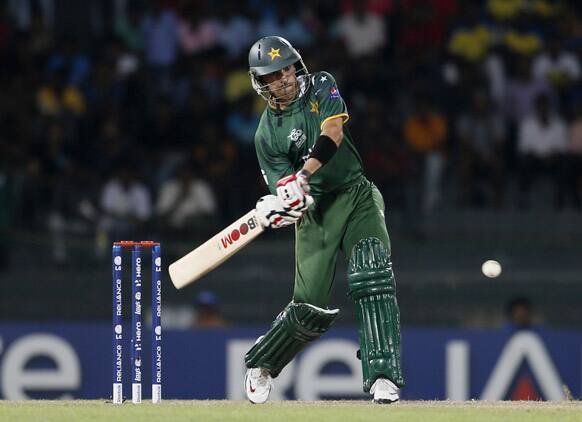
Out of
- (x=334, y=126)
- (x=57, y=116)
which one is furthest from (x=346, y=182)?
(x=57, y=116)

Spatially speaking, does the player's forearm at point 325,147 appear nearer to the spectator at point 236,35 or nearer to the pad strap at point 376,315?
the pad strap at point 376,315

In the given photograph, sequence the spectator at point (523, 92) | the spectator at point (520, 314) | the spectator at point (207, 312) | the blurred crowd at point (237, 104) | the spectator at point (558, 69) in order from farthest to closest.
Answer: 1. the spectator at point (558, 69)
2. the spectator at point (523, 92)
3. the blurred crowd at point (237, 104)
4. the spectator at point (207, 312)
5. the spectator at point (520, 314)

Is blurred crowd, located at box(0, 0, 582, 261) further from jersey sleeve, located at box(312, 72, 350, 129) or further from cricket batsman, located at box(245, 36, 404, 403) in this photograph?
jersey sleeve, located at box(312, 72, 350, 129)

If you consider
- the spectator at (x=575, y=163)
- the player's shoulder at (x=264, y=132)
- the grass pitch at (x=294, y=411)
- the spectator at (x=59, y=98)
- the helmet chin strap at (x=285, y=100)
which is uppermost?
the spectator at (x=59, y=98)

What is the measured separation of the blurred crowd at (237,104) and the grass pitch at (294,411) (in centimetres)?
472

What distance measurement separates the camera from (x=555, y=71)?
13.2m

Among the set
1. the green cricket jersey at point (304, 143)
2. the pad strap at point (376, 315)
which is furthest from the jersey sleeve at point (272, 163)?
the pad strap at point (376, 315)

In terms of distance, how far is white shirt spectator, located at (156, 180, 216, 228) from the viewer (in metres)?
11.5

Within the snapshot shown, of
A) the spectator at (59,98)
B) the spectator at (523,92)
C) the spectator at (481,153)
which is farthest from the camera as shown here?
the spectator at (523,92)

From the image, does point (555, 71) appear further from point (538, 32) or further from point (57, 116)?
point (57, 116)

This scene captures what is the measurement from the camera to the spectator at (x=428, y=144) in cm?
1204

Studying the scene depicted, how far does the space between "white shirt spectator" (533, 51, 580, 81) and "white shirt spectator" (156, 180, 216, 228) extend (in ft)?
11.4

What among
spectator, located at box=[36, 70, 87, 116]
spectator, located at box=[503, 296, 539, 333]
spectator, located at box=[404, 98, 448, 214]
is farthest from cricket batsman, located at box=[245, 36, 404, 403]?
spectator, located at box=[36, 70, 87, 116]

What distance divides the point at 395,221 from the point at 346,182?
5.01m
